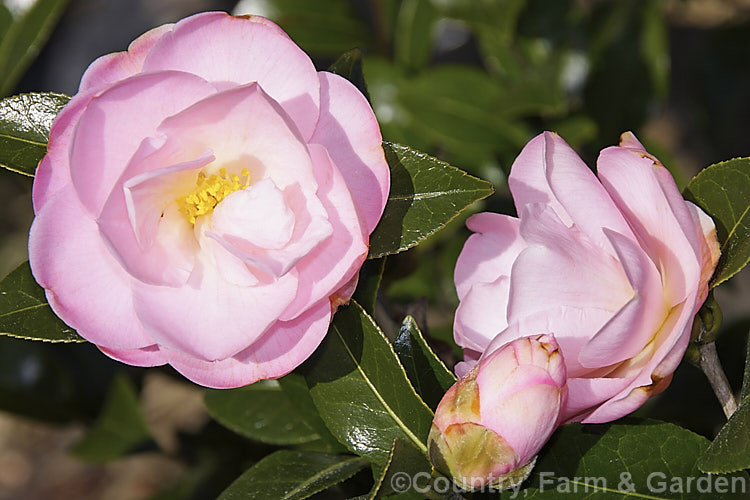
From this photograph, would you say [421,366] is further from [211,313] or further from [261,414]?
[261,414]

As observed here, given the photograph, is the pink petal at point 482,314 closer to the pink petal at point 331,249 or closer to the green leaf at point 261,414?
the pink petal at point 331,249

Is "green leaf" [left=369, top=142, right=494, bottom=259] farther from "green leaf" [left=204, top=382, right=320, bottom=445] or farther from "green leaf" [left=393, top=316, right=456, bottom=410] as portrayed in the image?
"green leaf" [left=204, top=382, right=320, bottom=445]

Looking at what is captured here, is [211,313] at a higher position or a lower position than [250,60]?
lower

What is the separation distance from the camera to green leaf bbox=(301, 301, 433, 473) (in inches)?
31.2

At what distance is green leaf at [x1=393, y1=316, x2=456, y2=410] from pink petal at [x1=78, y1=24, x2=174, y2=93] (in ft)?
1.14

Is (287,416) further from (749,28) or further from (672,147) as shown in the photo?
(672,147)

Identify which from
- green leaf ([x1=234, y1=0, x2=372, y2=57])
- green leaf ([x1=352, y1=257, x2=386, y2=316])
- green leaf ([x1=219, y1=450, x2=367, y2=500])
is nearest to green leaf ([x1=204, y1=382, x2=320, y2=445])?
green leaf ([x1=219, y1=450, x2=367, y2=500])

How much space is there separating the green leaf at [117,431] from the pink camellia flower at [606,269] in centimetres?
95

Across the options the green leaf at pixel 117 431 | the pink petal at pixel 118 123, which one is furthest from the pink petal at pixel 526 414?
the green leaf at pixel 117 431

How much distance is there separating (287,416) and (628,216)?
56 cm

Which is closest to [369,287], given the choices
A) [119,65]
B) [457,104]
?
[119,65]

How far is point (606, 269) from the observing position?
713 millimetres

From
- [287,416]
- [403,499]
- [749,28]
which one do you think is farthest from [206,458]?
[749,28]

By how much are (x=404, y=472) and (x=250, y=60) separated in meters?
0.39
